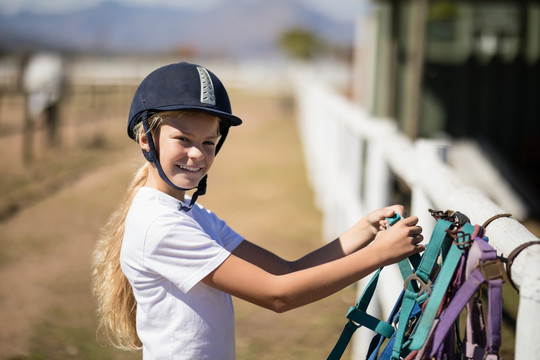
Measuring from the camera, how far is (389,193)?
11.9ft

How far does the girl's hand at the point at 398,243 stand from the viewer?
1.73 m

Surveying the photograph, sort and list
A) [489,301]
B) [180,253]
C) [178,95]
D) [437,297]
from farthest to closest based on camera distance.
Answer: [178,95] < [180,253] < [437,297] < [489,301]

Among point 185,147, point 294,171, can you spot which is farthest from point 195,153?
point 294,171

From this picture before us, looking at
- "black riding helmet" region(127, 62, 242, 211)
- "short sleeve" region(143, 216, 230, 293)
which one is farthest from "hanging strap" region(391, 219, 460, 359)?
"black riding helmet" region(127, 62, 242, 211)

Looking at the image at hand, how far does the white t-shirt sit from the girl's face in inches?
3.7

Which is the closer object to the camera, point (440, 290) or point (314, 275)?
point (440, 290)

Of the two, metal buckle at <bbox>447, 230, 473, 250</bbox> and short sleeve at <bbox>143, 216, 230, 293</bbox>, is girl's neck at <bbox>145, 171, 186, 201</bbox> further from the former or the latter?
metal buckle at <bbox>447, 230, 473, 250</bbox>

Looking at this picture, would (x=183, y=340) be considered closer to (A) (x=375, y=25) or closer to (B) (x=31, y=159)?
(A) (x=375, y=25)

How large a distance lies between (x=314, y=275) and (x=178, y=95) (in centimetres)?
73

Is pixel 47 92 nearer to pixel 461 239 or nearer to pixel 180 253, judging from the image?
pixel 180 253

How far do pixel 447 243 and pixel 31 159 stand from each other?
10922 millimetres

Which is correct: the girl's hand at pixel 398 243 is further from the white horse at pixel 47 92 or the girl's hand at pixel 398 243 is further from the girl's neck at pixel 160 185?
the white horse at pixel 47 92

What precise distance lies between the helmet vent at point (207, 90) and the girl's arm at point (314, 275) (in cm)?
53

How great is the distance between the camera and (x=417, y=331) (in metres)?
1.56
